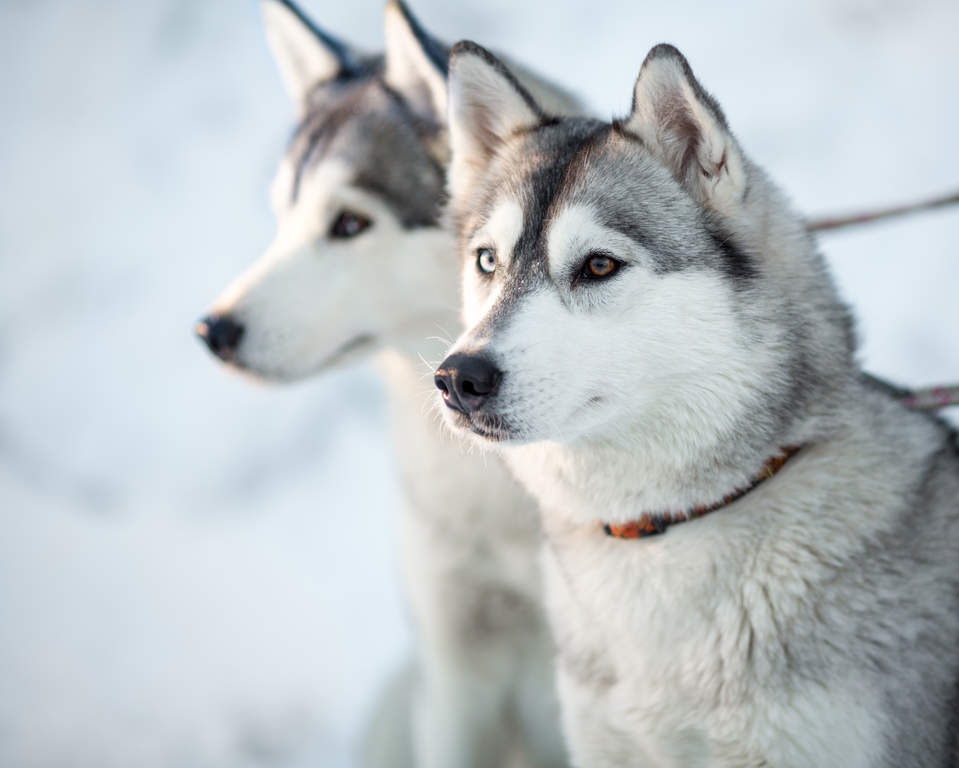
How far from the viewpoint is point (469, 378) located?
1.51 meters

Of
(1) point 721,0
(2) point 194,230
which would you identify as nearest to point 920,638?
(1) point 721,0

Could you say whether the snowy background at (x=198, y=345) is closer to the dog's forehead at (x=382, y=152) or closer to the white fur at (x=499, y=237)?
the dog's forehead at (x=382, y=152)

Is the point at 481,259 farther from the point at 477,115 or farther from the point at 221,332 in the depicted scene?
the point at 221,332

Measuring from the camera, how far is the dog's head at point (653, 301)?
154 cm

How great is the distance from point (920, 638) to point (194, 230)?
5275 millimetres

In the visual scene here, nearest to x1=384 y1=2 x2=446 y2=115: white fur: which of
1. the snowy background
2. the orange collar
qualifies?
the snowy background

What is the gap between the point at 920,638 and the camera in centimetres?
156

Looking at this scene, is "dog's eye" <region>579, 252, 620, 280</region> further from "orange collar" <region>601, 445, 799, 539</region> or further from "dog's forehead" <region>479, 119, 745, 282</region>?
"orange collar" <region>601, 445, 799, 539</region>

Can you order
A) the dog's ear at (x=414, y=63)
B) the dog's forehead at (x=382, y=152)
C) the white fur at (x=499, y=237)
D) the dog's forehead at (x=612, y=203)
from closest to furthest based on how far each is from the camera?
the dog's forehead at (x=612, y=203), the white fur at (x=499, y=237), the dog's ear at (x=414, y=63), the dog's forehead at (x=382, y=152)

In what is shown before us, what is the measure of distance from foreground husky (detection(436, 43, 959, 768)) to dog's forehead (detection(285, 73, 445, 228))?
640mm

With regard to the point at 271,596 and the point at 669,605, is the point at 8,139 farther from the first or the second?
the point at 669,605

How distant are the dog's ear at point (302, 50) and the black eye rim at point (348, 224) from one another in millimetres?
627

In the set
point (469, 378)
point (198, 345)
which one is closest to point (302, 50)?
point (469, 378)

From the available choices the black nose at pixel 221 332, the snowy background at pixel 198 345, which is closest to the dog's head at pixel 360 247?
the black nose at pixel 221 332
